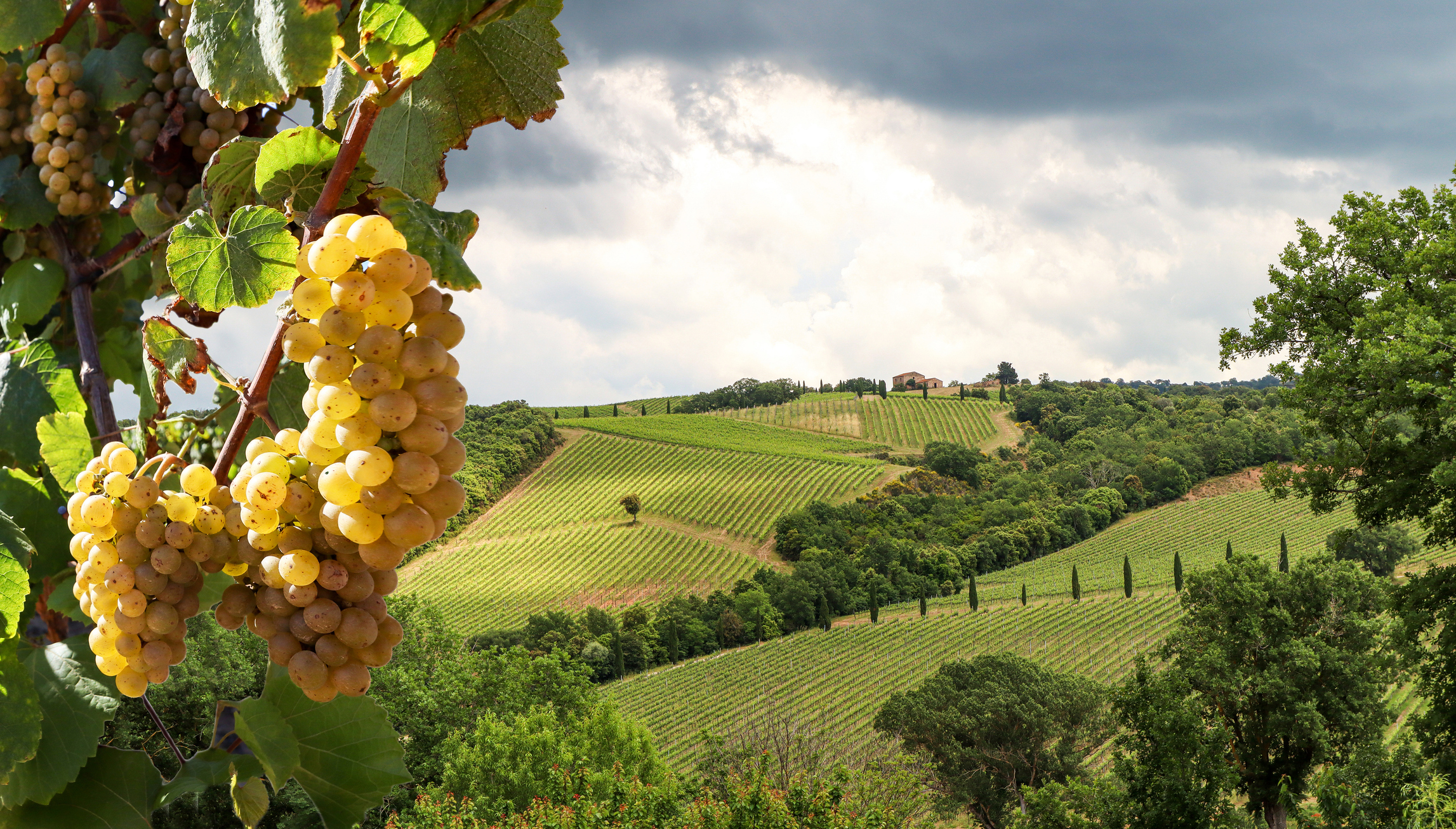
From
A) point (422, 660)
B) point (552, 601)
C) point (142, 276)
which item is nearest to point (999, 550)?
point (552, 601)

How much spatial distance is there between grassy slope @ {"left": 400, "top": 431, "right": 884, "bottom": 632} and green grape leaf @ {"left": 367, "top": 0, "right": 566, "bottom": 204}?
65119 millimetres

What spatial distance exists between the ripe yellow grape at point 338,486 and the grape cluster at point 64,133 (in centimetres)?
124

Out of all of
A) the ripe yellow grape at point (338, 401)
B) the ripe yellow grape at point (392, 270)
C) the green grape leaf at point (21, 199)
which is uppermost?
the green grape leaf at point (21, 199)

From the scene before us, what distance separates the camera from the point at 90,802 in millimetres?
1173

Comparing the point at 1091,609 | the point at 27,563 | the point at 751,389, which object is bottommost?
the point at 1091,609

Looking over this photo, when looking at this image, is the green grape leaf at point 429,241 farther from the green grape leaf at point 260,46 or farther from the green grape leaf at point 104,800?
the green grape leaf at point 104,800

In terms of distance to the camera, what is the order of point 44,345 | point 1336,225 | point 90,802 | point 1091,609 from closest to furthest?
1. point 90,802
2. point 44,345
3. point 1336,225
4. point 1091,609

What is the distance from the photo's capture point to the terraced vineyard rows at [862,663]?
152 feet

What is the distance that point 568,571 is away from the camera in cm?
7325

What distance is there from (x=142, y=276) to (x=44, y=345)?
25cm

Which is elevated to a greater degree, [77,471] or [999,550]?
[77,471]

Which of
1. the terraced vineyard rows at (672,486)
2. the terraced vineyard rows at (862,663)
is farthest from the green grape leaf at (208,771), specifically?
the terraced vineyard rows at (672,486)

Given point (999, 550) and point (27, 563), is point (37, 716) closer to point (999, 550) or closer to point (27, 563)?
point (27, 563)

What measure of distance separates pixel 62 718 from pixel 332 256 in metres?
0.99
